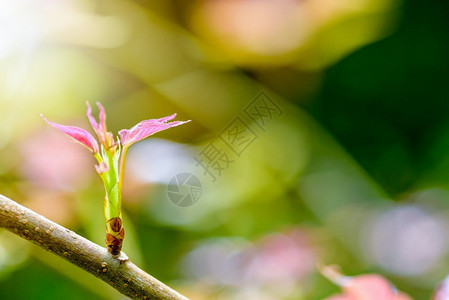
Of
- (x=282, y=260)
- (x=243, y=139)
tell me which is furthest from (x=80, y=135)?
(x=243, y=139)

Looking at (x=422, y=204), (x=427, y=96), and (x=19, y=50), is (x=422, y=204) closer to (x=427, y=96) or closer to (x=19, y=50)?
(x=427, y=96)

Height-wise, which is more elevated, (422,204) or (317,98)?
(317,98)

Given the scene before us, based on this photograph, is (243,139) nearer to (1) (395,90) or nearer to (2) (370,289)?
(1) (395,90)

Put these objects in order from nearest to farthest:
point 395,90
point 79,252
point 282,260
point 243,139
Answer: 1. point 79,252
2. point 282,260
3. point 243,139
4. point 395,90

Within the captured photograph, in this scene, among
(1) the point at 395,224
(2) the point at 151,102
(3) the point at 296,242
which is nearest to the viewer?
(3) the point at 296,242

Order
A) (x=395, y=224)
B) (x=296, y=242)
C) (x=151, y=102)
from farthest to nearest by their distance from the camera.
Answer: (x=151, y=102) < (x=395, y=224) < (x=296, y=242)

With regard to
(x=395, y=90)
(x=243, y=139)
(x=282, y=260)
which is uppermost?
(x=395, y=90)

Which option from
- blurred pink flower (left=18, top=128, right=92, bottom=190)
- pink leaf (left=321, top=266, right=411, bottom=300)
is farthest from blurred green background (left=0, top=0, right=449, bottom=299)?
pink leaf (left=321, top=266, right=411, bottom=300)

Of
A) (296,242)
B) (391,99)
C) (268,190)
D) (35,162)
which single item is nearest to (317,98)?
(391,99)

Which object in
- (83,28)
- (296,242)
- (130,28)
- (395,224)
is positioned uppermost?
(130,28)
